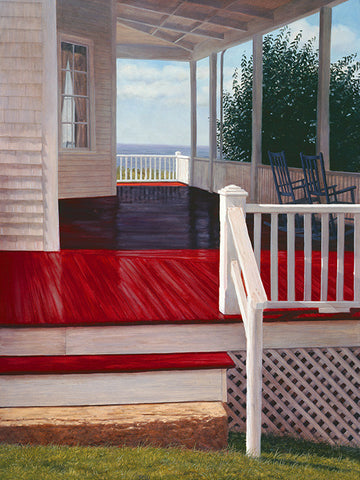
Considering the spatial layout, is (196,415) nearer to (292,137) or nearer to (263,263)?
(263,263)

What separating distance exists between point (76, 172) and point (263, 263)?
5.66 meters

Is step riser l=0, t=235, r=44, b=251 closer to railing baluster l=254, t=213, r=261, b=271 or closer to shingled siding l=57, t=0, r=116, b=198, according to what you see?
railing baluster l=254, t=213, r=261, b=271

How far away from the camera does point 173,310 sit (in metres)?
4.25

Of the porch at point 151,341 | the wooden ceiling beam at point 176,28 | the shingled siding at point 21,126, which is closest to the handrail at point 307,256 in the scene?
the porch at point 151,341

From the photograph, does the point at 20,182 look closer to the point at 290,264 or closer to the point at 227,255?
the point at 227,255

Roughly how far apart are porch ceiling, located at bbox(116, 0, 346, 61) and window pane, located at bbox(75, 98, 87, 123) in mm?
1770

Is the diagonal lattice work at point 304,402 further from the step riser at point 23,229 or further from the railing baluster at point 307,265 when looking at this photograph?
the step riser at point 23,229

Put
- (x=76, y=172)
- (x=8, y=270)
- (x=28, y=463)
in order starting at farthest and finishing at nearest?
1. (x=76, y=172)
2. (x=8, y=270)
3. (x=28, y=463)

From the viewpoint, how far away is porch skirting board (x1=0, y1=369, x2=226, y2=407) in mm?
3830

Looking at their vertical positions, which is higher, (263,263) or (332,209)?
(332,209)

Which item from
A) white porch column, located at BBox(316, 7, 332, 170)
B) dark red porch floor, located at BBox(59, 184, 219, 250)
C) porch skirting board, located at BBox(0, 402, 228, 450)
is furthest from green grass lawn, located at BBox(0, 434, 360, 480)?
white porch column, located at BBox(316, 7, 332, 170)

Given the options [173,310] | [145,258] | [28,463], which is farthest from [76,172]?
[28,463]

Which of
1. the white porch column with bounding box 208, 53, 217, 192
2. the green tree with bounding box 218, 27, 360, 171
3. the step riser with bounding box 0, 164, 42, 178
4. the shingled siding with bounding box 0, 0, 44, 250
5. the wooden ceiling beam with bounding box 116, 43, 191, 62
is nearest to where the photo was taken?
the shingled siding with bounding box 0, 0, 44, 250

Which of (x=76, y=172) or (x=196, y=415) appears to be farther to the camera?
(x=76, y=172)
